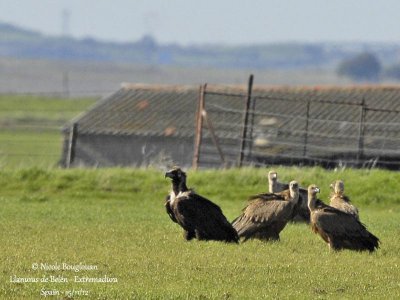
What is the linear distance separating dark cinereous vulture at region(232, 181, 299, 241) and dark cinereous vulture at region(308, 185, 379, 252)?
2.30 feet

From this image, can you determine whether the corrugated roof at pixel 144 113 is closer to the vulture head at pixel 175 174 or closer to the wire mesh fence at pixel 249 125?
the wire mesh fence at pixel 249 125

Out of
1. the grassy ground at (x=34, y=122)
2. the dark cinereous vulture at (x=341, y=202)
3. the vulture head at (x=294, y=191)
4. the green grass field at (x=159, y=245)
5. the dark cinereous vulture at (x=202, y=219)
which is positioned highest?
the vulture head at (x=294, y=191)

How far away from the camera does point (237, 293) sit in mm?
14172

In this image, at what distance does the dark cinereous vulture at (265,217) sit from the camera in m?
19.0

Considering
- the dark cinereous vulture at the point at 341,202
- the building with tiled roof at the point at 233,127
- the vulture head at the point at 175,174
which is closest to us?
the dark cinereous vulture at the point at 341,202

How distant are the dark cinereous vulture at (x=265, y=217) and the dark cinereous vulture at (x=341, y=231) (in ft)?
2.30

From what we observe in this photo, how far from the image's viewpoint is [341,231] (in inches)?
712

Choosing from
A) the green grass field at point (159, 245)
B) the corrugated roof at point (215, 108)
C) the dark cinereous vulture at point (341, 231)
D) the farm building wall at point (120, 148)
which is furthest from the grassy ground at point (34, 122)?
the dark cinereous vulture at point (341, 231)

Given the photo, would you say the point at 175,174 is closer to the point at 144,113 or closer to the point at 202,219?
the point at 202,219

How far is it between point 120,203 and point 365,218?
5156 millimetres

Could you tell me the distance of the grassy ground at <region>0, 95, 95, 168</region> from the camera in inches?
2738

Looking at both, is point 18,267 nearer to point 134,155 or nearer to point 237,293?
point 237,293

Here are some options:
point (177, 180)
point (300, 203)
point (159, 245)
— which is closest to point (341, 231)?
point (159, 245)

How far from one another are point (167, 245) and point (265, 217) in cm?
148
